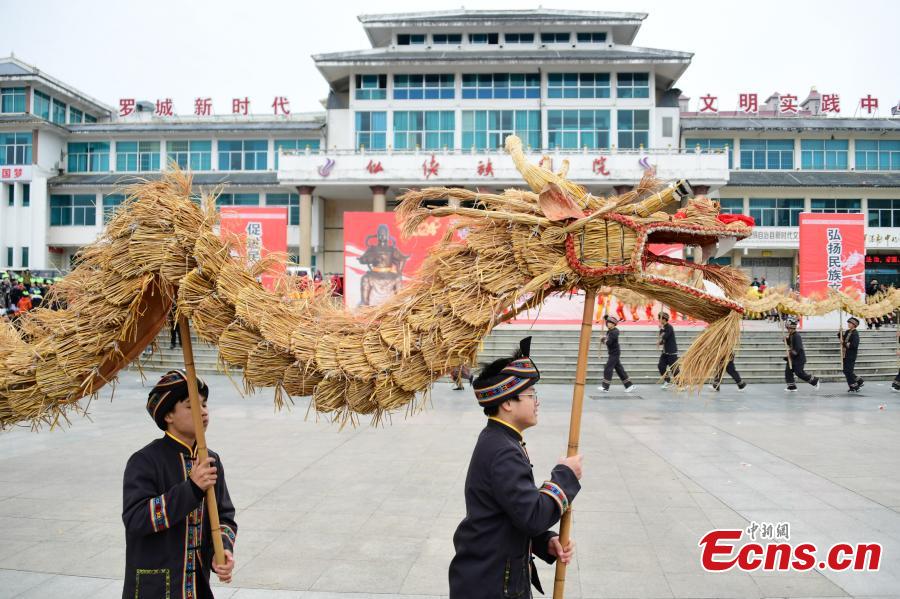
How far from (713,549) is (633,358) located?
11.2 metres

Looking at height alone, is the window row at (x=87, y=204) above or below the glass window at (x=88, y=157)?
below

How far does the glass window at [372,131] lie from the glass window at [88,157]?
1514cm

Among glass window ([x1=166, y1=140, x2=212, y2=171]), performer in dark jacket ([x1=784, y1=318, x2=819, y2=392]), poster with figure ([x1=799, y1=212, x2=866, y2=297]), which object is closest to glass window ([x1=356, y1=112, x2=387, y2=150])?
glass window ([x1=166, y1=140, x2=212, y2=171])

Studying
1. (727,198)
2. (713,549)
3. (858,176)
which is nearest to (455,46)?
(727,198)

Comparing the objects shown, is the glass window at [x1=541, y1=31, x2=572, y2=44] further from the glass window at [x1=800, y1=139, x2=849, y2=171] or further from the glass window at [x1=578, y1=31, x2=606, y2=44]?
the glass window at [x1=800, y1=139, x2=849, y2=171]

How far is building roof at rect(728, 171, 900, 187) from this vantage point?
31469 mm

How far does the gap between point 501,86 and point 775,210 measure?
15.7 meters

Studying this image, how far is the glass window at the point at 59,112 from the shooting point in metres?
37.1

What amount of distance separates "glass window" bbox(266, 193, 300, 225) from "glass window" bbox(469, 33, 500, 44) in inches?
483

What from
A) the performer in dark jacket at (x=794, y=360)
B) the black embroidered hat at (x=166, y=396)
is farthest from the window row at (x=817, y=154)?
the black embroidered hat at (x=166, y=396)

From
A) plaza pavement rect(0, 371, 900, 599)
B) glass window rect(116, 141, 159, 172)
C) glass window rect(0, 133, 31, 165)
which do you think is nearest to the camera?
plaza pavement rect(0, 371, 900, 599)

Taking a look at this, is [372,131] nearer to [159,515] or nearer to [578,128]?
[578,128]

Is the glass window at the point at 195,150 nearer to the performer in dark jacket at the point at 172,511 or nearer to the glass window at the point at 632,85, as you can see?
the glass window at the point at 632,85

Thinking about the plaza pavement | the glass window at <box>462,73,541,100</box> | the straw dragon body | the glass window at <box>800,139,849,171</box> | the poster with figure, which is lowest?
the plaza pavement
